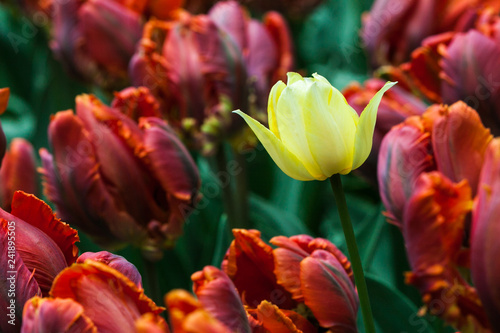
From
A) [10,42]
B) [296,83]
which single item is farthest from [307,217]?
[10,42]

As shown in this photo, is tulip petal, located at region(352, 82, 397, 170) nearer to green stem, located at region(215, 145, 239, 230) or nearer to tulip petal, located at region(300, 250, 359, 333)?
tulip petal, located at region(300, 250, 359, 333)

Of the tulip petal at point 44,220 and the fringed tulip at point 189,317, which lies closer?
the fringed tulip at point 189,317

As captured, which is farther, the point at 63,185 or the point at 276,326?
the point at 63,185

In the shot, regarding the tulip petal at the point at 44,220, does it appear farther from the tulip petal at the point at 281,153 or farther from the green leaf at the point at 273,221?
the green leaf at the point at 273,221

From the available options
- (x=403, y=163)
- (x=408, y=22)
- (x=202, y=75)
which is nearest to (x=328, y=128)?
(x=403, y=163)

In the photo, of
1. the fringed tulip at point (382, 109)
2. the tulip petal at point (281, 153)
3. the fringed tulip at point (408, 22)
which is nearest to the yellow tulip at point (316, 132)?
the tulip petal at point (281, 153)

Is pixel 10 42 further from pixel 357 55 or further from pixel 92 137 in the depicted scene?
pixel 92 137
